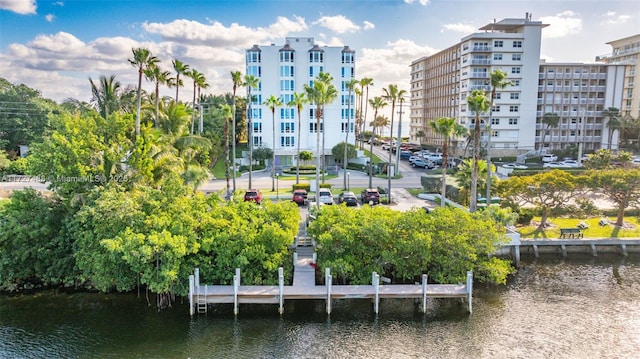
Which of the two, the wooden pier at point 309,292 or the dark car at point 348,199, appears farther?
the dark car at point 348,199

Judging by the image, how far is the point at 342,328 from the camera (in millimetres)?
22547

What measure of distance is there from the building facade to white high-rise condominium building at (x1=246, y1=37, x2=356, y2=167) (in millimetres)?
36833

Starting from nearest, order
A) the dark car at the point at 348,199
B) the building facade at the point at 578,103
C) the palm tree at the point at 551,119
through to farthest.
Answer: the dark car at the point at 348,199 → the palm tree at the point at 551,119 → the building facade at the point at 578,103

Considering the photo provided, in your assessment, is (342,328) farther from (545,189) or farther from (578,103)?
(578,103)

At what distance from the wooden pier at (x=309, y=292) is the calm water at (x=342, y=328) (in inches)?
25.3

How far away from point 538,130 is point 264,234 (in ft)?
247

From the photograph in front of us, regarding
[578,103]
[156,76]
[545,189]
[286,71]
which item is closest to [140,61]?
[156,76]

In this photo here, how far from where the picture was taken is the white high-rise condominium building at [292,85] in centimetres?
7494

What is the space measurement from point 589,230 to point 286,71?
52.6m

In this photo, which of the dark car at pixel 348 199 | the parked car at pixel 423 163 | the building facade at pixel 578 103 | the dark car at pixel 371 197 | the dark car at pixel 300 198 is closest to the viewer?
the dark car at pixel 348 199

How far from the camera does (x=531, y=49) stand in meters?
79.1

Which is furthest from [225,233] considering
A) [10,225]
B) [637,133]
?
[637,133]

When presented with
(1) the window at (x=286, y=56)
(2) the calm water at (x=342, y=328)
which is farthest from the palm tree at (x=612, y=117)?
(2) the calm water at (x=342, y=328)

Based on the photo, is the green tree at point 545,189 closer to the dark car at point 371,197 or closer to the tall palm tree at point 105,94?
the dark car at point 371,197
